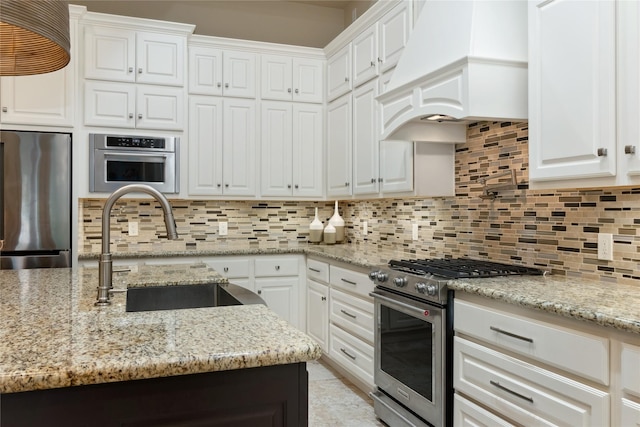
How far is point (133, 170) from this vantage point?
400 cm

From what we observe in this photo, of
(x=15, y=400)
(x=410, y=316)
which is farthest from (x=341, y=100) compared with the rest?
(x=15, y=400)

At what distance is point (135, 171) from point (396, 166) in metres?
2.07

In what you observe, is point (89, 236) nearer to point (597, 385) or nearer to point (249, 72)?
point (249, 72)

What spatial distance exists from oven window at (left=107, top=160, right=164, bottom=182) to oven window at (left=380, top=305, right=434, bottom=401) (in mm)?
2269

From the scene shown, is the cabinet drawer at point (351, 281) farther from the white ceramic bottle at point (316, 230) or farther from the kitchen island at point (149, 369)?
the kitchen island at point (149, 369)

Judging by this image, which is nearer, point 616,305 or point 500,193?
point 616,305

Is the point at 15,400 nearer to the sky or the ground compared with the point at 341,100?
nearer to the ground

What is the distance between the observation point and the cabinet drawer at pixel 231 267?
3.94m

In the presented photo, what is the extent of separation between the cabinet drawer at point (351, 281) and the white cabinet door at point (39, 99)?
2285mm

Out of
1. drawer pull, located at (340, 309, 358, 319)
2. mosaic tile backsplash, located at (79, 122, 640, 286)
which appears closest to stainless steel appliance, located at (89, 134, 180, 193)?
mosaic tile backsplash, located at (79, 122, 640, 286)

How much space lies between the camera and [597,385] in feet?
5.24

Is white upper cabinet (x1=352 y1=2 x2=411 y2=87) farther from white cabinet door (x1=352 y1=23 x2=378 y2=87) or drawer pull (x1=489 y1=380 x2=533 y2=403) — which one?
drawer pull (x1=489 y1=380 x2=533 y2=403)

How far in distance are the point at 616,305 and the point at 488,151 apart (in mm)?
1442

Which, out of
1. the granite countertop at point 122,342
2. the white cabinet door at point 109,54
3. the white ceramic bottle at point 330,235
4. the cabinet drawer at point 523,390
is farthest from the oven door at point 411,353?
the white cabinet door at point 109,54
